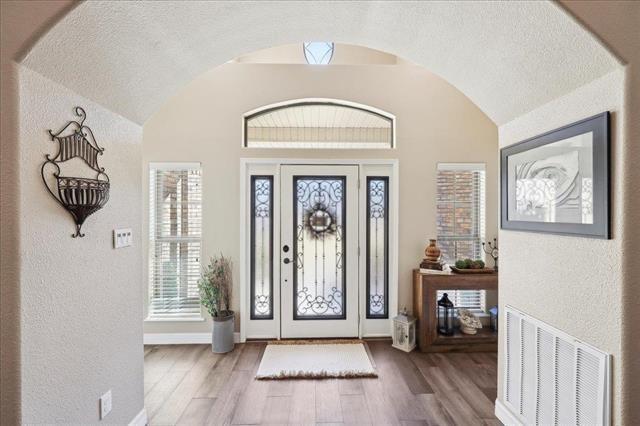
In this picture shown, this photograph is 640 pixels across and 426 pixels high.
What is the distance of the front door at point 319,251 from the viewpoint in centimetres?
354

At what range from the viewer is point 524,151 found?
194 cm

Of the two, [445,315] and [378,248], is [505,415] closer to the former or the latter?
[445,315]

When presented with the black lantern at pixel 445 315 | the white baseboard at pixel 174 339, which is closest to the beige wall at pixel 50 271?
the white baseboard at pixel 174 339

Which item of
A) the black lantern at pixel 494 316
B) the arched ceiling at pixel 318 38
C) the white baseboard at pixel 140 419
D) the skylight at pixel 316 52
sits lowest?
the white baseboard at pixel 140 419

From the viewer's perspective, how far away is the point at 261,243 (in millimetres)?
3559

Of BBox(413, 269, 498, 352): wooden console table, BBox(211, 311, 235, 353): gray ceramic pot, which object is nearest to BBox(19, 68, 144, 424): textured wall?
BBox(211, 311, 235, 353): gray ceramic pot

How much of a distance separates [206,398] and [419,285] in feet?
7.67

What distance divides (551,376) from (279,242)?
2.62 metres

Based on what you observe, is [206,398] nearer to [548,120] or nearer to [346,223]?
[346,223]

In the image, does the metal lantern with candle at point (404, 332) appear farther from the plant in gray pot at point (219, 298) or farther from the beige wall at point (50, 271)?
the beige wall at point (50, 271)

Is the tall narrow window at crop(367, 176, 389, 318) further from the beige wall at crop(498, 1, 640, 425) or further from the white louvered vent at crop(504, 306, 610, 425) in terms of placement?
the beige wall at crop(498, 1, 640, 425)

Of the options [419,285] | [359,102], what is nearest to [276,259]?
[419,285]

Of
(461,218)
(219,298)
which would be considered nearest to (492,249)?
(461,218)

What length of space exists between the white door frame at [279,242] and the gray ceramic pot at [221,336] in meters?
0.21
